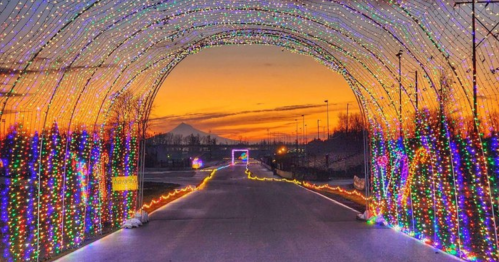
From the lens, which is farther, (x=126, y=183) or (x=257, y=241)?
(x=126, y=183)

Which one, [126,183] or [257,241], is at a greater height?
[126,183]

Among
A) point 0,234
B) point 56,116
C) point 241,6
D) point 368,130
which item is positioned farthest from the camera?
point 368,130

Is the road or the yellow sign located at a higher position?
the yellow sign

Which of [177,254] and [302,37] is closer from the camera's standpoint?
[177,254]

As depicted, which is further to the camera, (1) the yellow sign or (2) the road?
(1) the yellow sign

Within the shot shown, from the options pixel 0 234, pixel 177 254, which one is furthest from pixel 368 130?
pixel 0 234

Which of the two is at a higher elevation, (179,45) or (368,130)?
(179,45)

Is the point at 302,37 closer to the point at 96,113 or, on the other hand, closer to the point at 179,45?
the point at 179,45

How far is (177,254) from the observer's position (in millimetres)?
7512

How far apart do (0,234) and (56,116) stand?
4114 millimetres

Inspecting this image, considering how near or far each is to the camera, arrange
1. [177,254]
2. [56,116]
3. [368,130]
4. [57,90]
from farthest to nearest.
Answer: [368,130]
[56,116]
[57,90]
[177,254]

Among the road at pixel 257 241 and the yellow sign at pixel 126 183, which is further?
the yellow sign at pixel 126 183

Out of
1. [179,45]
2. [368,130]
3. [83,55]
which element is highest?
[179,45]

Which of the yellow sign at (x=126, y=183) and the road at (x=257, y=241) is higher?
the yellow sign at (x=126, y=183)
